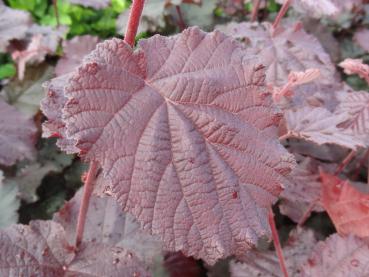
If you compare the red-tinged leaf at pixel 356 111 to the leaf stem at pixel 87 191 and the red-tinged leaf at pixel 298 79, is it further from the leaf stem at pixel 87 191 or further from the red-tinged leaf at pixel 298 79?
the leaf stem at pixel 87 191

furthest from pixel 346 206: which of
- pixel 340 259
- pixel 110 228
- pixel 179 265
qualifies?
pixel 110 228

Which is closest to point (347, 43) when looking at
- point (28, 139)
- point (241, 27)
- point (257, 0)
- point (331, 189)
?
point (257, 0)

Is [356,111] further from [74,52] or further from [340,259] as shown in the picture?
[74,52]

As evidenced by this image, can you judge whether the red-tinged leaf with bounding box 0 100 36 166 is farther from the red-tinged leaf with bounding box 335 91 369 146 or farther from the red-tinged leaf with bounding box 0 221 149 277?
the red-tinged leaf with bounding box 335 91 369 146

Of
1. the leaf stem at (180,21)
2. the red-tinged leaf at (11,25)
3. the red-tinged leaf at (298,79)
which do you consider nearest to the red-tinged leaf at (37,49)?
the red-tinged leaf at (11,25)

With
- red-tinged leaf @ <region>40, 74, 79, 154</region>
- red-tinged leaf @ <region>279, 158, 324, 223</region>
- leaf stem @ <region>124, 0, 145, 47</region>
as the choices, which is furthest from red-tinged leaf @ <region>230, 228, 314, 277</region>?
leaf stem @ <region>124, 0, 145, 47</region>

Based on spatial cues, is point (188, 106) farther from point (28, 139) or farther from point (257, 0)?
point (257, 0)
